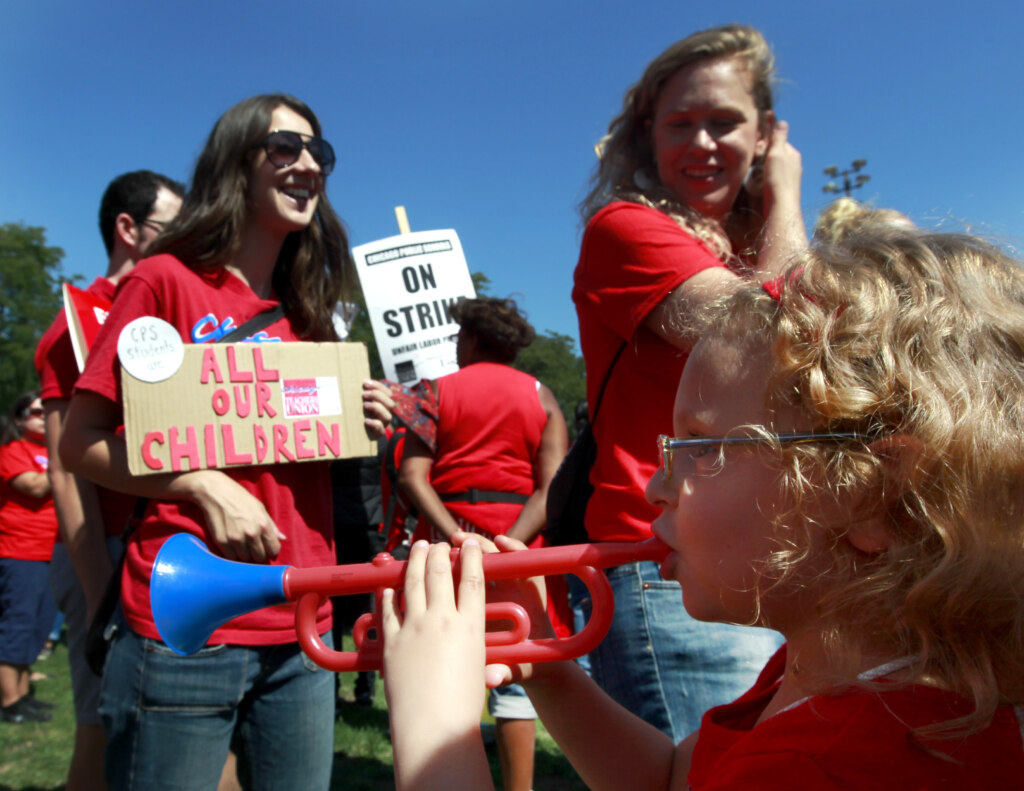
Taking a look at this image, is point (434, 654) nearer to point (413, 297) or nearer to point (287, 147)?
point (287, 147)

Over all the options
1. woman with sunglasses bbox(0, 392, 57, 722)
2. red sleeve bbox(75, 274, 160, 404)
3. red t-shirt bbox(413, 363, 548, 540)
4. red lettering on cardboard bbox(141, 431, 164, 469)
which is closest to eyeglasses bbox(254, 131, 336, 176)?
red sleeve bbox(75, 274, 160, 404)

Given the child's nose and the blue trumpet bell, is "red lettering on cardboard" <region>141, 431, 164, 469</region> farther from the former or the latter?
the child's nose

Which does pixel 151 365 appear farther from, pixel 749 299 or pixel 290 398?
pixel 749 299

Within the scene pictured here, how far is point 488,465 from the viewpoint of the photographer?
3.67m

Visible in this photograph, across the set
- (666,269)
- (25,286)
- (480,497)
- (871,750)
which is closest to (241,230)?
(666,269)

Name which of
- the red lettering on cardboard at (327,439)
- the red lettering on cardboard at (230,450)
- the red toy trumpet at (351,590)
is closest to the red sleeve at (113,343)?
the red lettering on cardboard at (230,450)

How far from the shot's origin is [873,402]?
3.35 ft

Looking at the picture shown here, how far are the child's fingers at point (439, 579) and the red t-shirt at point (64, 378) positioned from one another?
1.65m

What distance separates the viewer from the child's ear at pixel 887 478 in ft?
3.29

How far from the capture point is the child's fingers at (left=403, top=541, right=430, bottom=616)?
1184mm

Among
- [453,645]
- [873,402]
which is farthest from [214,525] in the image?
[873,402]

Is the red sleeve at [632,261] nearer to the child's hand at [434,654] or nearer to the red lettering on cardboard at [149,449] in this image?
the child's hand at [434,654]

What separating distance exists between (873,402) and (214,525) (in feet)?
5.03

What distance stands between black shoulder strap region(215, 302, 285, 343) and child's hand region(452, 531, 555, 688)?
1.04 m
